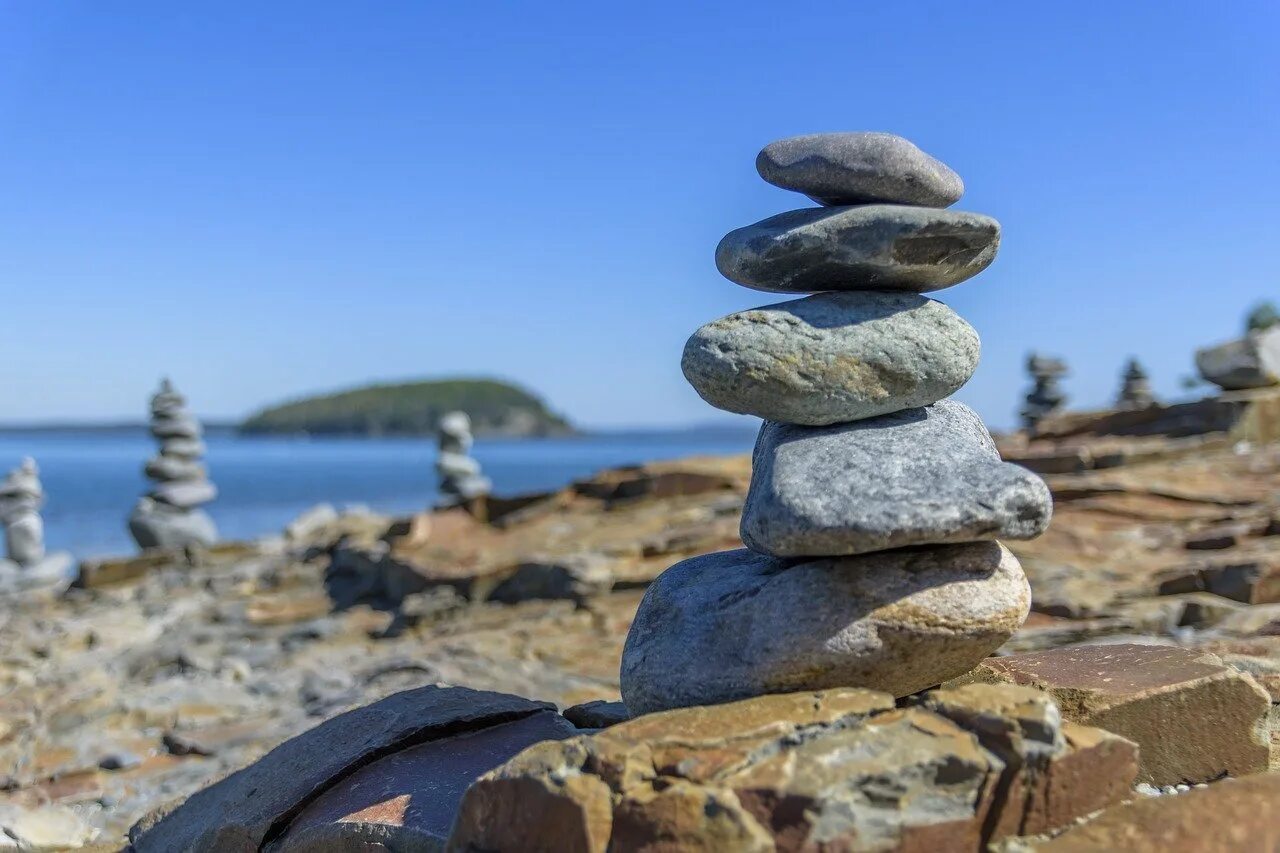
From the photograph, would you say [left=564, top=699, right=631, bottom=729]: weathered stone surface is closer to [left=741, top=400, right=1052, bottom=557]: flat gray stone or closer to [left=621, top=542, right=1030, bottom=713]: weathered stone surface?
[left=621, top=542, right=1030, bottom=713]: weathered stone surface

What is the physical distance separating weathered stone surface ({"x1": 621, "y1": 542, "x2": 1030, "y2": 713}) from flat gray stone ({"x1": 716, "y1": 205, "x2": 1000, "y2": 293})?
3.75ft

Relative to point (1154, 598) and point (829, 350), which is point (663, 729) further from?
point (1154, 598)

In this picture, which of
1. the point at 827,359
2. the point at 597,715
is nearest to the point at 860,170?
the point at 827,359

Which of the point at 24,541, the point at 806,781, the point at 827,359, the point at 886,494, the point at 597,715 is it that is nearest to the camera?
the point at 806,781

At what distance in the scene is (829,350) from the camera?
13.5ft

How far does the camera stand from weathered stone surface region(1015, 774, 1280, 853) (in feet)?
10.1

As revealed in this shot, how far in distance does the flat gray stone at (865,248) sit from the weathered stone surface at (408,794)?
7.39 ft

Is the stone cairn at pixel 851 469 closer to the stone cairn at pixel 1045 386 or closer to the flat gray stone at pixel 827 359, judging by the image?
the flat gray stone at pixel 827 359

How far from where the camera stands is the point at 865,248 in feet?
13.5

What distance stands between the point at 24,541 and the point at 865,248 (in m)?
19.4

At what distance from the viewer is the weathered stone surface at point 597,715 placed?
4.92m

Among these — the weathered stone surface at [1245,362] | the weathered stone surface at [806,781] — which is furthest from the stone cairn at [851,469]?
the weathered stone surface at [1245,362]

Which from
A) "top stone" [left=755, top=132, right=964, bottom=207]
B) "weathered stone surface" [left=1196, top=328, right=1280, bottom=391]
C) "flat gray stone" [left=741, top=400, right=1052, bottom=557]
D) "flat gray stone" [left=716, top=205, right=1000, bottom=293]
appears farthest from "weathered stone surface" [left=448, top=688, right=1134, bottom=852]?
"weathered stone surface" [left=1196, top=328, right=1280, bottom=391]

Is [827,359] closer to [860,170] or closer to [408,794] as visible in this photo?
[860,170]
